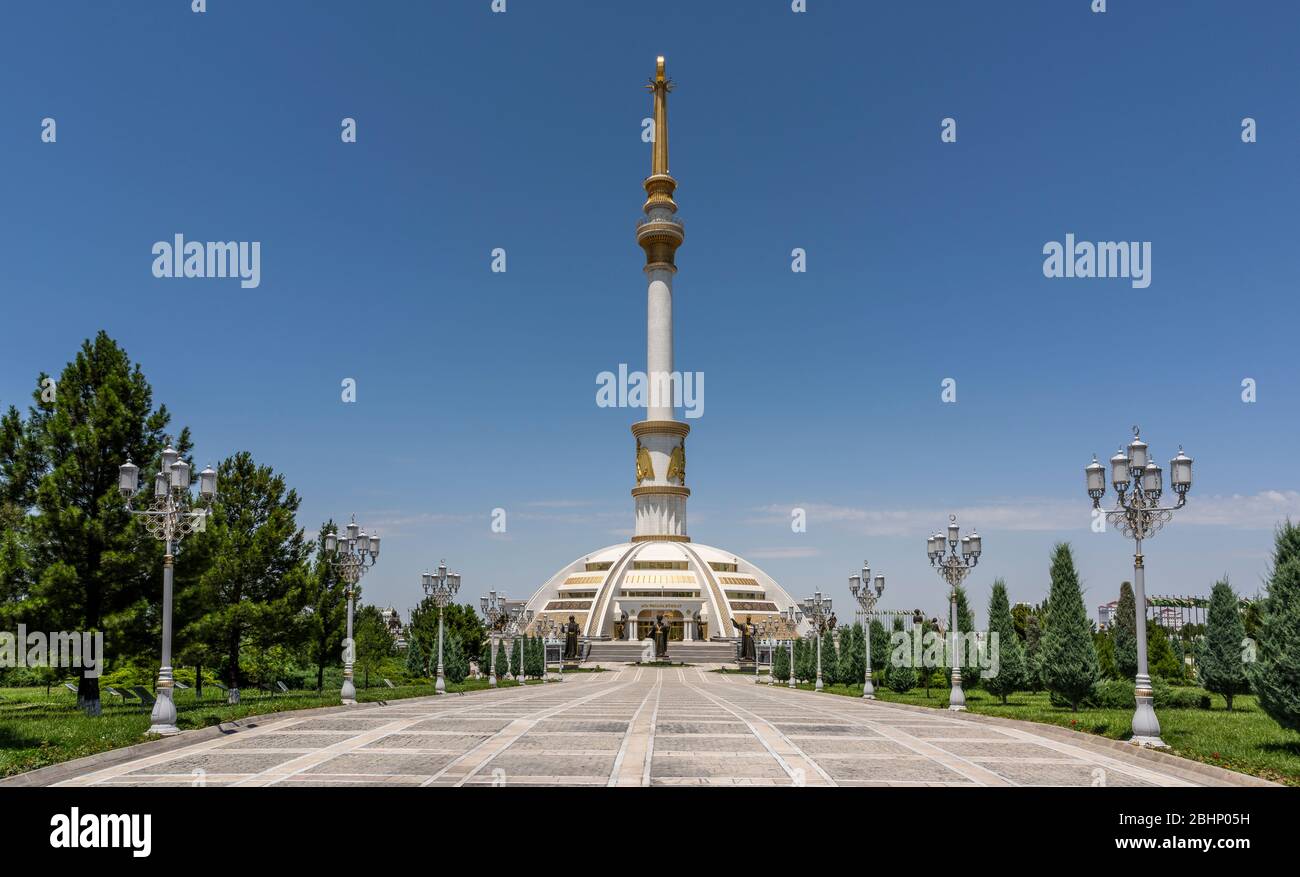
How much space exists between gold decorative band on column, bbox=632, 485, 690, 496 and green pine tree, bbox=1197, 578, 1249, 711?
6514 cm

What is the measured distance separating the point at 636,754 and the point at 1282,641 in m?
12.1

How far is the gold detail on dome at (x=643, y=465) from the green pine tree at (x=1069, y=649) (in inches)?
2681

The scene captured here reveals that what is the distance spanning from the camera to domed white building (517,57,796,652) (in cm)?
8125

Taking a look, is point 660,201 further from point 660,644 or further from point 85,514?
point 85,514

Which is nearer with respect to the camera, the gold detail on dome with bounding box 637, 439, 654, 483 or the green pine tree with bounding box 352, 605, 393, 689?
the green pine tree with bounding box 352, 605, 393, 689

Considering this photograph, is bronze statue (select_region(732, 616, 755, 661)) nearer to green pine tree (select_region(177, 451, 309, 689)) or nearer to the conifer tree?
the conifer tree

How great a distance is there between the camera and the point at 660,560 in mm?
86938

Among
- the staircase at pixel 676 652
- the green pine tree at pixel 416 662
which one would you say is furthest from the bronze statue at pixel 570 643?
the green pine tree at pixel 416 662

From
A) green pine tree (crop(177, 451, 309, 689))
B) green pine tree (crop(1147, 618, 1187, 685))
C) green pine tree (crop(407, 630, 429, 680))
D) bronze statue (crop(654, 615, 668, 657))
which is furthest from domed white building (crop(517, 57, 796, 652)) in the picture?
green pine tree (crop(177, 451, 309, 689))

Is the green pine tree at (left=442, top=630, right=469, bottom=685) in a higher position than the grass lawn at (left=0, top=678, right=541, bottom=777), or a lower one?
lower

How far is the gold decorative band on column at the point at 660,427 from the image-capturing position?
91500mm

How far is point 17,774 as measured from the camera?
445 inches
